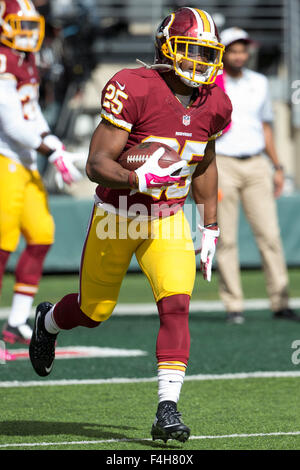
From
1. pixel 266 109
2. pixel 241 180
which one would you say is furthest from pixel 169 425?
pixel 266 109

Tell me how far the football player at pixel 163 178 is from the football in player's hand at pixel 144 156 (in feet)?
0.10

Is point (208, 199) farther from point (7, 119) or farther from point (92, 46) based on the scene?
point (92, 46)

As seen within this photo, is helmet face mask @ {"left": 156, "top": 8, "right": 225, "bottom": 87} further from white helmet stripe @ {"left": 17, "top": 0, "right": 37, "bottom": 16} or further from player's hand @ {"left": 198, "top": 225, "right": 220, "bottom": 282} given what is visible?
white helmet stripe @ {"left": 17, "top": 0, "right": 37, "bottom": 16}

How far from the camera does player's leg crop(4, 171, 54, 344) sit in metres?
6.36

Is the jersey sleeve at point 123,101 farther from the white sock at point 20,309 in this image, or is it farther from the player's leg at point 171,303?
the white sock at point 20,309

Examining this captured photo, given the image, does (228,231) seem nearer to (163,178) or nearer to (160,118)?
(160,118)

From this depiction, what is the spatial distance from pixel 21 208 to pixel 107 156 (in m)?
2.38

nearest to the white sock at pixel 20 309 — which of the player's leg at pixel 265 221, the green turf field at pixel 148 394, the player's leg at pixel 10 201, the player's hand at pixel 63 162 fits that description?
the green turf field at pixel 148 394

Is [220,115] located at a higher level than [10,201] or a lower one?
lower

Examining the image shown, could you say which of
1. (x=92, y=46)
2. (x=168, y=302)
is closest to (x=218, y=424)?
(x=168, y=302)

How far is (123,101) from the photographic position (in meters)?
4.00

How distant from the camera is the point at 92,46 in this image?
14781 mm

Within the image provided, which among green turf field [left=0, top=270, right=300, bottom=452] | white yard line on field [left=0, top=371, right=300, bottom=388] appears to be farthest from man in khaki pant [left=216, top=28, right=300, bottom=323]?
white yard line on field [left=0, top=371, right=300, bottom=388]

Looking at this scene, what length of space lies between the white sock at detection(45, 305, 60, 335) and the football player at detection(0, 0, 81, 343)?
1.56m
